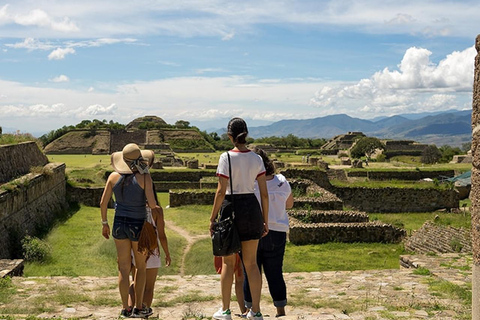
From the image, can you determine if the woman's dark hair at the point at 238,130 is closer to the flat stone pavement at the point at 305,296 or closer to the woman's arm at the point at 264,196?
the woman's arm at the point at 264,196

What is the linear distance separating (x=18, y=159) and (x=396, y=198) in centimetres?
1747

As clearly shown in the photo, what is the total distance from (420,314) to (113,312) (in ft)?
12.5

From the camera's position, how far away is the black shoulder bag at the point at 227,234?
5.14 metres

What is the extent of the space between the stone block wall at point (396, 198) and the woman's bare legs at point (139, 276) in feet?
65.4

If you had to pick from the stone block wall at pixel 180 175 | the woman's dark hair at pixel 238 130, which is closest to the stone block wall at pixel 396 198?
the stone block wall at pixel 180 175

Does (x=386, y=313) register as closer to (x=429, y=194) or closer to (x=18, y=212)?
(x=18, y=212)

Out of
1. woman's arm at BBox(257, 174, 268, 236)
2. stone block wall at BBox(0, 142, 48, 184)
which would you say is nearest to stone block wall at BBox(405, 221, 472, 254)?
woman's arm at BBox(257, 174, 268, 236)

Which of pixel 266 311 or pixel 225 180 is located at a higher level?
pixel 225 180

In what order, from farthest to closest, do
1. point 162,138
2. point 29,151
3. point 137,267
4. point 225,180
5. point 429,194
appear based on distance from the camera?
point 162,138, point 429,194, point 29,151, point 137,267, point 225,180

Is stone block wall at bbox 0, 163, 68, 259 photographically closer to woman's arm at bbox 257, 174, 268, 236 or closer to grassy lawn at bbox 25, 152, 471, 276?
grassy lawn at bbox 25, 152, 471, 276

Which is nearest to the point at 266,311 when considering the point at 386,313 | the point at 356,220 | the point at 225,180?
the point at 386,313

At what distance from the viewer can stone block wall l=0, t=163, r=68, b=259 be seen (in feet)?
37.7

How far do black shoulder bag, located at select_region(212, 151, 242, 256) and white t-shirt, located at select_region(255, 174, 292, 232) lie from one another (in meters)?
0.84

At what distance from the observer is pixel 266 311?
261 inches
